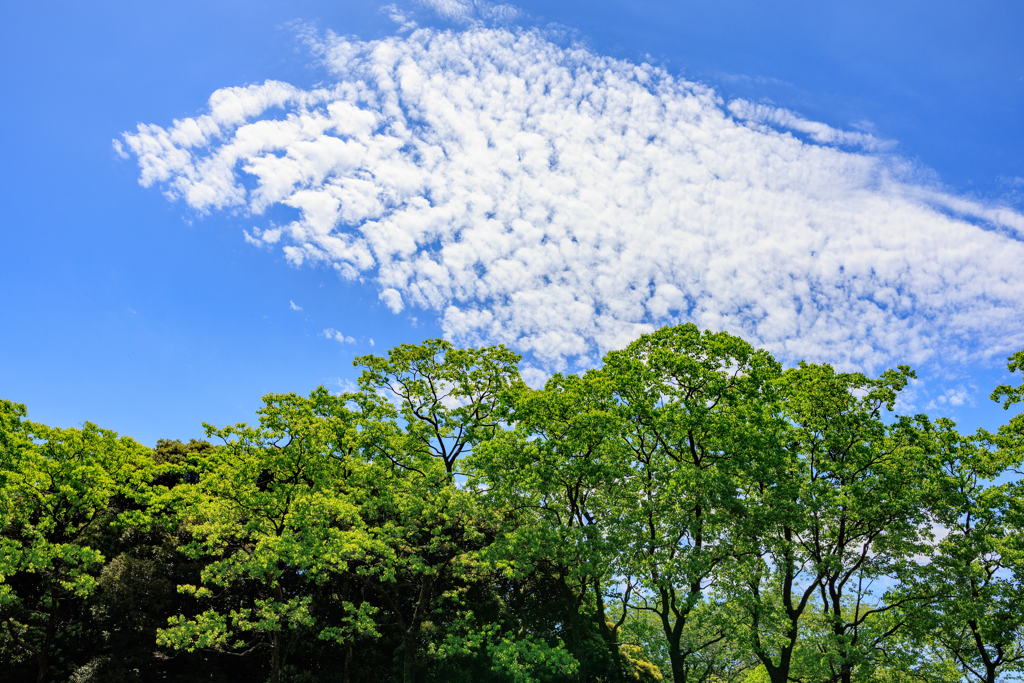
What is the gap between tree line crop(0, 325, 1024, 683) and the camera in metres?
21.2

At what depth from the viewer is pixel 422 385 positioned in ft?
96.6

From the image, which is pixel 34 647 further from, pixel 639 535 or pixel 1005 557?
pixel 1005 557

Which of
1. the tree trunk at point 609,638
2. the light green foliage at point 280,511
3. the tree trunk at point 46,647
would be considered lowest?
the tree trunk at point 46,647

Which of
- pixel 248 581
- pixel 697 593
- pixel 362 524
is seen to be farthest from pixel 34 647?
pixel 697 593

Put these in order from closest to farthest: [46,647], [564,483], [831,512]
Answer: [831,512]
[564,483]
[46,647]

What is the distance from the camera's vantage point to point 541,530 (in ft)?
73.4

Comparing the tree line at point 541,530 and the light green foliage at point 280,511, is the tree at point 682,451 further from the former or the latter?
the light green foliage at point 280,511

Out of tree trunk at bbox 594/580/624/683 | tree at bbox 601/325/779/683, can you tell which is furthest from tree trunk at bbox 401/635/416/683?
tree at bbox 601/325/779/683

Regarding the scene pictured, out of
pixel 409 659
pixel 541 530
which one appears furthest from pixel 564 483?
pixel 409 659

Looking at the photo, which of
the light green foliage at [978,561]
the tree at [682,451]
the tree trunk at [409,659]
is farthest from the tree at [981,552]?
the tree trunk at [409,659]

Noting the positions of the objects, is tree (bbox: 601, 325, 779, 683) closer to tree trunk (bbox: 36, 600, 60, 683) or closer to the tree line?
the tree line

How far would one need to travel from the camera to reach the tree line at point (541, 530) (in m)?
21.2

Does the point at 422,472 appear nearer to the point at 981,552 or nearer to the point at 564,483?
the point at 564,483

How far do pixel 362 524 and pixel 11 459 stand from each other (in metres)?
15.2
